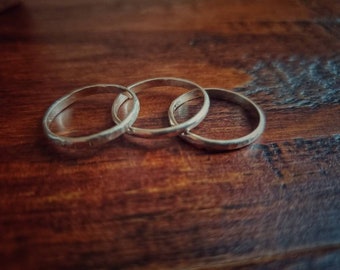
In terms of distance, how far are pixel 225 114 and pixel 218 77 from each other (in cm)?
9

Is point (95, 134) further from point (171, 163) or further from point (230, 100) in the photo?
point (230, 100)

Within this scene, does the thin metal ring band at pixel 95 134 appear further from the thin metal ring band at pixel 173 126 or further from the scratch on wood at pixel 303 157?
the scratch on wood at pixel 303 157

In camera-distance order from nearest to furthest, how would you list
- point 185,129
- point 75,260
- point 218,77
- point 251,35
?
point 75,260 < point 185,129 < point 218,77 < point 251,35

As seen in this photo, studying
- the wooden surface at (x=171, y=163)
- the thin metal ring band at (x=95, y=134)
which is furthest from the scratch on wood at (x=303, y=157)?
the thin metal ring band at (x=95, y=134)

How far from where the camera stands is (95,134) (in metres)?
0.47

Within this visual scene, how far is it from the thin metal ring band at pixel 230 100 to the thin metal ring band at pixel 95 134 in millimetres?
57

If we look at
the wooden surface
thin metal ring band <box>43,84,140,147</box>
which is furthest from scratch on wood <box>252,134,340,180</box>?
thin metal ring band <box>43,84,140,147</box>

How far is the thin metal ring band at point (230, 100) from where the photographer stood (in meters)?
0.48

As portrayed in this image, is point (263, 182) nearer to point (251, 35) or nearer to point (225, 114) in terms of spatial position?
point (225, 114)

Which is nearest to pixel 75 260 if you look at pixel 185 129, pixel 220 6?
pixel 185 129

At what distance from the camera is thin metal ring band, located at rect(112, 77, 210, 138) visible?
1.59 ft

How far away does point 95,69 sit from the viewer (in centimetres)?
63

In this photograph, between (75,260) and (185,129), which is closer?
(75,260)

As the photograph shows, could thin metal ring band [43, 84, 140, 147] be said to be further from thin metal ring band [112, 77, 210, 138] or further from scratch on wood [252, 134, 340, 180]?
scratch on wood [252, 134, 340, 180]
